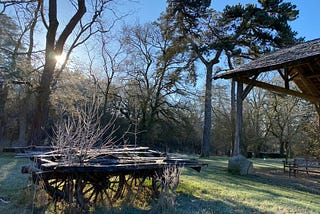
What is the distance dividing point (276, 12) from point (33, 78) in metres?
13.7

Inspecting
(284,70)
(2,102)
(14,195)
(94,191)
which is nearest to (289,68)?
(284,70)

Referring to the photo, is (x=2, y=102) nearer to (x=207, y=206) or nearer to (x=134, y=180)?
(x=134, y=180)

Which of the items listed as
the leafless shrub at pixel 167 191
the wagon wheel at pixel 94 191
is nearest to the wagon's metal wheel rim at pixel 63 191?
the wagon wheel at pixel 94 191

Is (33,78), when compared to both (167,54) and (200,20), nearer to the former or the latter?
(167,54)

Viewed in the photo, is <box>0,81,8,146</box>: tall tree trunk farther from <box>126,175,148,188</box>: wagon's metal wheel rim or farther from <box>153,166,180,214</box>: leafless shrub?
<box>153,166,180,214</box>: leafless shrub

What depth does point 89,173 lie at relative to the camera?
13.3ft

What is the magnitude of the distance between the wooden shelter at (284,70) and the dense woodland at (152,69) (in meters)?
3.86

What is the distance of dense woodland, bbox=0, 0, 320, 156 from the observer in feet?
47.4

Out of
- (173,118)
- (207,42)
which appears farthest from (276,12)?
(173,118)

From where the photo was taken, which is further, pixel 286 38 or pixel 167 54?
pixel 167 54

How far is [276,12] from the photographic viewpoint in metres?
15.4

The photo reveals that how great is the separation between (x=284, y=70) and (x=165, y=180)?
254 inches

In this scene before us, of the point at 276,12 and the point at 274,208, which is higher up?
the point at 276,12

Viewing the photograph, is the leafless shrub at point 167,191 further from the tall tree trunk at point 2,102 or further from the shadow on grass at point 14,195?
the tall tree trunk at point 2,102
